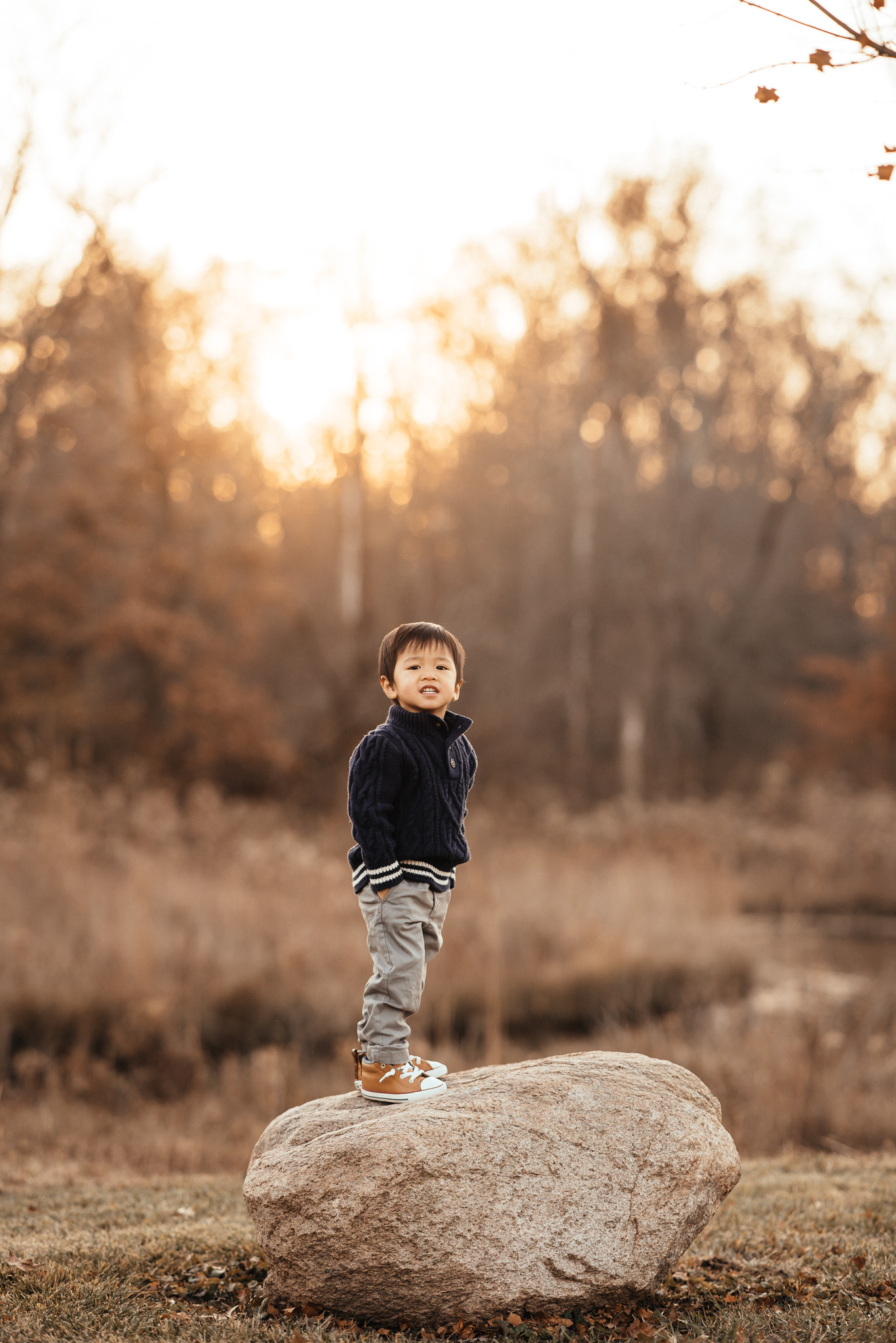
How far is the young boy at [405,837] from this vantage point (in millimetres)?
3676

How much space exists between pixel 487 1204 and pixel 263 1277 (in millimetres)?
953

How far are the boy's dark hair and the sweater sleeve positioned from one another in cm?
24

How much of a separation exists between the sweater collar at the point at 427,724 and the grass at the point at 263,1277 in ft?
5.49

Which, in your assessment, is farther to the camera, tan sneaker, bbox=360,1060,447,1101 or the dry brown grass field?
the dry brown grass field

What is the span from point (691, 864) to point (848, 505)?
1746 centimetres

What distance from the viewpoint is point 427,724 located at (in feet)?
12.5

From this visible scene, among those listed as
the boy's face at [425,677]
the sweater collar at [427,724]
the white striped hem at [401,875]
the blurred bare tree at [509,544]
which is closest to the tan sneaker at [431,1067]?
the white striped hem at [401,875]

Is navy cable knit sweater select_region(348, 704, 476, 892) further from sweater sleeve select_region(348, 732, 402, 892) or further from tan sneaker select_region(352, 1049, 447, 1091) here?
tan sneaker select_region(352, 1049, 447, 1091)

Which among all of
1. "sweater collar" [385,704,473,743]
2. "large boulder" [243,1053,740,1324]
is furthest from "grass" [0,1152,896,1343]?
"sweater collar" [385,704,473,743]

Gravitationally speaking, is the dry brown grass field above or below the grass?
below

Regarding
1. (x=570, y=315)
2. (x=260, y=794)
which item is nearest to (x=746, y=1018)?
(x=260, y=794)

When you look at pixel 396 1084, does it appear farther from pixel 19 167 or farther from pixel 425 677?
pixel 19 167

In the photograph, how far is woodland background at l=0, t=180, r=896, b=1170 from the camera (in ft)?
29.6

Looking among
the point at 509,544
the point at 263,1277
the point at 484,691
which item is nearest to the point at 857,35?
the point at 263,1277
